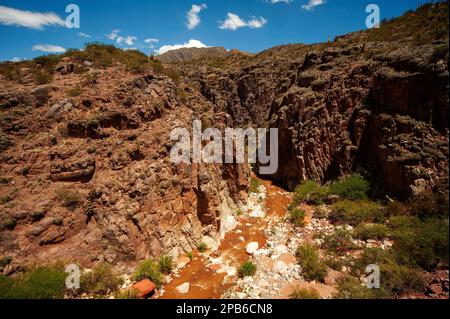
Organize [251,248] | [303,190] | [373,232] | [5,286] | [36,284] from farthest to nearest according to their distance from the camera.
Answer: [303,190] < [251,248] < [373,232] < [36,284] < [5,286]

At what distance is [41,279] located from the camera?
5438mm

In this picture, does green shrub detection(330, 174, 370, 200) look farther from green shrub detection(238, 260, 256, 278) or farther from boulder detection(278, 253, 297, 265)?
green shrub detection(238, 260, 256, 278)

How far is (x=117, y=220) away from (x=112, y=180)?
1.35 meters

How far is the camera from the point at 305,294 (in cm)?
578

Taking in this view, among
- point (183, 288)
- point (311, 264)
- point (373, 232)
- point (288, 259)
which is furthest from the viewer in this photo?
point (373, 232)

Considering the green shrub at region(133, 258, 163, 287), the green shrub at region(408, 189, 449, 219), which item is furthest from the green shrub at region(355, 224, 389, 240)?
the green shrub at region(133, 258, 163, 287)

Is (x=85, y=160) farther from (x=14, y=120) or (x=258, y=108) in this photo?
(x=258, y=108)

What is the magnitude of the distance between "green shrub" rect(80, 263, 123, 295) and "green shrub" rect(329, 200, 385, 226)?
8.39m

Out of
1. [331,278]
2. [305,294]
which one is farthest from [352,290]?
[305,294]

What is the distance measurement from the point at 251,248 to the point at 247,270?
134 centimetres

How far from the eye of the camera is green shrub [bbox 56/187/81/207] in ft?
22.3

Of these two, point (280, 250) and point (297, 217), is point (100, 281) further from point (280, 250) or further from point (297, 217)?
point (297, 217)
